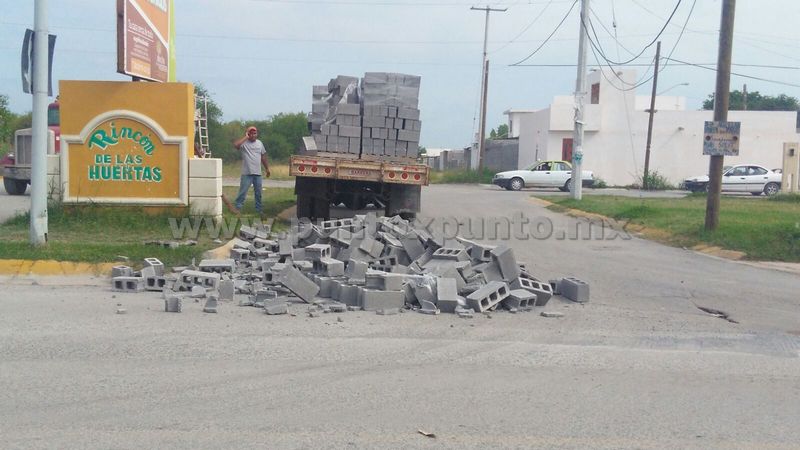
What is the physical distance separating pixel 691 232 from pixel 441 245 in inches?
295

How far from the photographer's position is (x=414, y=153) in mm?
17094

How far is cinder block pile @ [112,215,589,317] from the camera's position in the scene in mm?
9344

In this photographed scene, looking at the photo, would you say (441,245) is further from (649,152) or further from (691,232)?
(649,152)

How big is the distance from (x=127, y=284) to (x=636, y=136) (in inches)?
1581

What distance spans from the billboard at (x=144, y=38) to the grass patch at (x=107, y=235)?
2.53 metres

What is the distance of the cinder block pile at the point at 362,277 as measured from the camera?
9.34 m

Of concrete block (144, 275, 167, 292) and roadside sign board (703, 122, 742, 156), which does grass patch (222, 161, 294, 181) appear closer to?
roadside sign board (703, 122, 742, 156)

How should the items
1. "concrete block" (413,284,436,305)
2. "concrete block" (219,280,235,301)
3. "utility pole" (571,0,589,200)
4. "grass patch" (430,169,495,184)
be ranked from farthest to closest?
1. "grass patch" (430,169,495,184)
2. "utility pole" (571,0,589,200)
3. "concrete block" (219,280,235,301)
4. "concrete block" (413,284,436,305)

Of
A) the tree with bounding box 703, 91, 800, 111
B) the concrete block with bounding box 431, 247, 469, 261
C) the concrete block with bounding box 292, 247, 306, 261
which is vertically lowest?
the concrete block with bounding box 292, 247, 306, 261

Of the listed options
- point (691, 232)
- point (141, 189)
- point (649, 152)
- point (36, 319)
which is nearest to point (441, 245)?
point (36, 319)

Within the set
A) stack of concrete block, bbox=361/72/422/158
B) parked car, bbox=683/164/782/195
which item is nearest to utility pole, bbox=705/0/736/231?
stack of concrete block, bbox=361/72/422/158

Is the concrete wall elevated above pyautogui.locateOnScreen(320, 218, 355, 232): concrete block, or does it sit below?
above

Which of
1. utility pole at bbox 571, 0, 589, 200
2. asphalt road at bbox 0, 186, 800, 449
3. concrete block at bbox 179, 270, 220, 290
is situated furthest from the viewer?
utility pole at bbox 571, 0, 589, 200

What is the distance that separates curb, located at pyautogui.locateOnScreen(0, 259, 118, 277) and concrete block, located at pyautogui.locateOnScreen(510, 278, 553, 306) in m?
5.35
